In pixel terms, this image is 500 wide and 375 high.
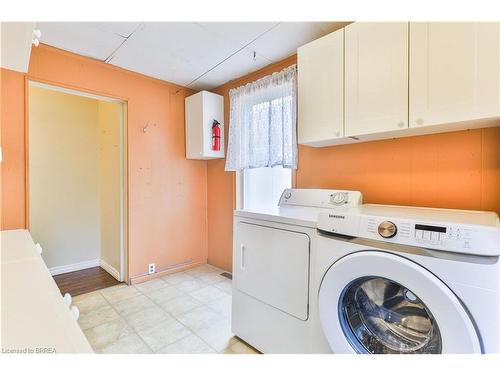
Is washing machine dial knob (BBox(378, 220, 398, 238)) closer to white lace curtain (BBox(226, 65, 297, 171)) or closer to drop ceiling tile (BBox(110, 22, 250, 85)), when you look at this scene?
white lace curtain (BBox(226, 65, 297, 171))

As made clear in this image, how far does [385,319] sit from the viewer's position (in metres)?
1.23

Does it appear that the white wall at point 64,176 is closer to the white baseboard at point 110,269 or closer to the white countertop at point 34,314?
the white baseboard at point 110,269

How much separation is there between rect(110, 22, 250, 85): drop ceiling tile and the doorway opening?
0.53 metres

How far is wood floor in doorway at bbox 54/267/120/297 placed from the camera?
2689 millimetres

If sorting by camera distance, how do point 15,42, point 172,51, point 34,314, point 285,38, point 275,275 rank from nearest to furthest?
point 34,314
point 15,42
point 275,275
point 285,38
point 172,51

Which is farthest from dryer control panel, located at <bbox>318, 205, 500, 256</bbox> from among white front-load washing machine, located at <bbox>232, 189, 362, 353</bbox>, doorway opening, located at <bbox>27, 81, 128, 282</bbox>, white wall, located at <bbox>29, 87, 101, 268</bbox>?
white wall, located at <bbox>29, 87, 101, 268</bbox>

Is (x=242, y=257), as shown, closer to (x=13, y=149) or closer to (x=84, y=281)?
(x=13, y=149)

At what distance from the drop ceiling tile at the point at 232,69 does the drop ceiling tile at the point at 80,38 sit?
0.94 meters

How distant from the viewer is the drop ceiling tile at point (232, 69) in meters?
2.38

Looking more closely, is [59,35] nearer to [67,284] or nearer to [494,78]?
[67,284]

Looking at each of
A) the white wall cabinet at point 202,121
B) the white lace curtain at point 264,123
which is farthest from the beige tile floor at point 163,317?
the white wall cabinet at point 202,121

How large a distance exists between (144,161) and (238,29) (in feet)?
5.66

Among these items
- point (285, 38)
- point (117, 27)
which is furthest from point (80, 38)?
point (285, 38)

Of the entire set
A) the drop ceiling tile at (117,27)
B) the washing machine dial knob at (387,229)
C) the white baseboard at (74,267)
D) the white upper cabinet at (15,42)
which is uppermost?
the drop ceiling tile at (117,27)
